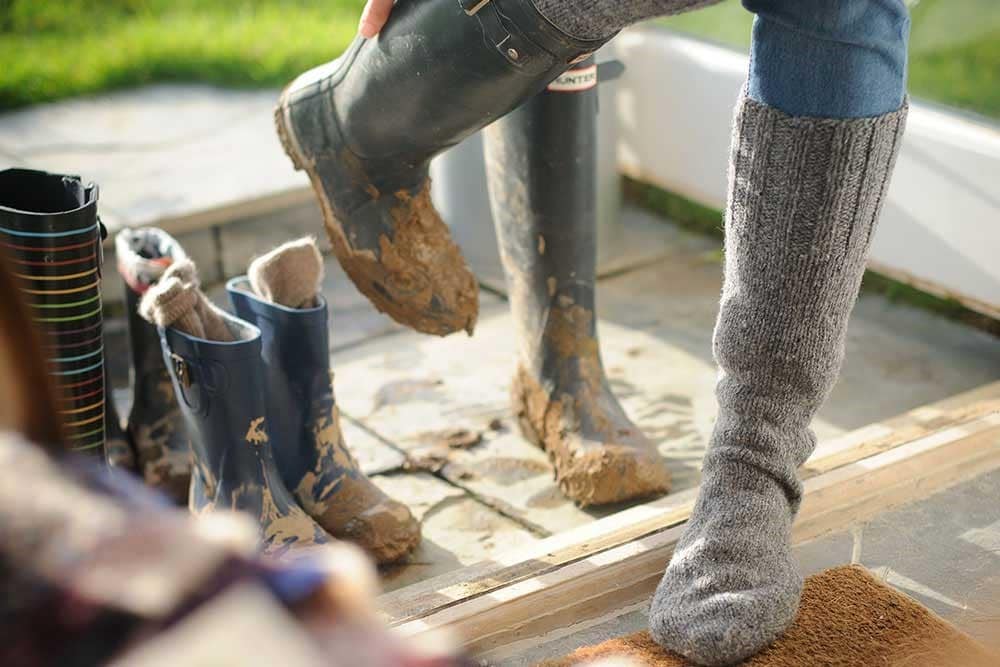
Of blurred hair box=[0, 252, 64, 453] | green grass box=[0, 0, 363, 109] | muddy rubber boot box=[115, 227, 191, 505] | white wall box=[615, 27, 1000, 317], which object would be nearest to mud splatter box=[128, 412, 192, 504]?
muddy rubber boot box=[115, 227, 191, 505]

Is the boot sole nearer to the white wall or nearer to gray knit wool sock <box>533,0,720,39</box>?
gray knit wool sock <box>533,0,720,39</box>

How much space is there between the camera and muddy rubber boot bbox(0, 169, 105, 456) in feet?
4.15

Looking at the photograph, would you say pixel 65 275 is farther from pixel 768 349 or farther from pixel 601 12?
pixel 768 349

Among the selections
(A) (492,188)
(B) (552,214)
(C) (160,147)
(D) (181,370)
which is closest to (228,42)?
(C) (160,147)

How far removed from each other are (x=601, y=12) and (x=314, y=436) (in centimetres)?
65

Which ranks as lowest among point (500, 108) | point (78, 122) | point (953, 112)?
point (78, 122)

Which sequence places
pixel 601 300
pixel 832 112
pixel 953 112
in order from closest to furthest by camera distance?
pixel 832 112 → pixel 953 112 → pixel 601 300

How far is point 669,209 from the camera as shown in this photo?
8.86 feet

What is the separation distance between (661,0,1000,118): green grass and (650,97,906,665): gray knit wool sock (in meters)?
1.09

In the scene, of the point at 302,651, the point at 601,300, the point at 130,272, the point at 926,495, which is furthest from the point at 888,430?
the point at 302,651

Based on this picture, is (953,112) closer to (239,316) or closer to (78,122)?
(239,316)

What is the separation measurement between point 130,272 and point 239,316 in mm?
147

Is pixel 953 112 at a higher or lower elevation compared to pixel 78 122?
higher

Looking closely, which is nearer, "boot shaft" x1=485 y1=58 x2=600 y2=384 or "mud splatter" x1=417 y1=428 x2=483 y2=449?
"boot shaft" x1=485 y1=58 x2=600 y2=384
